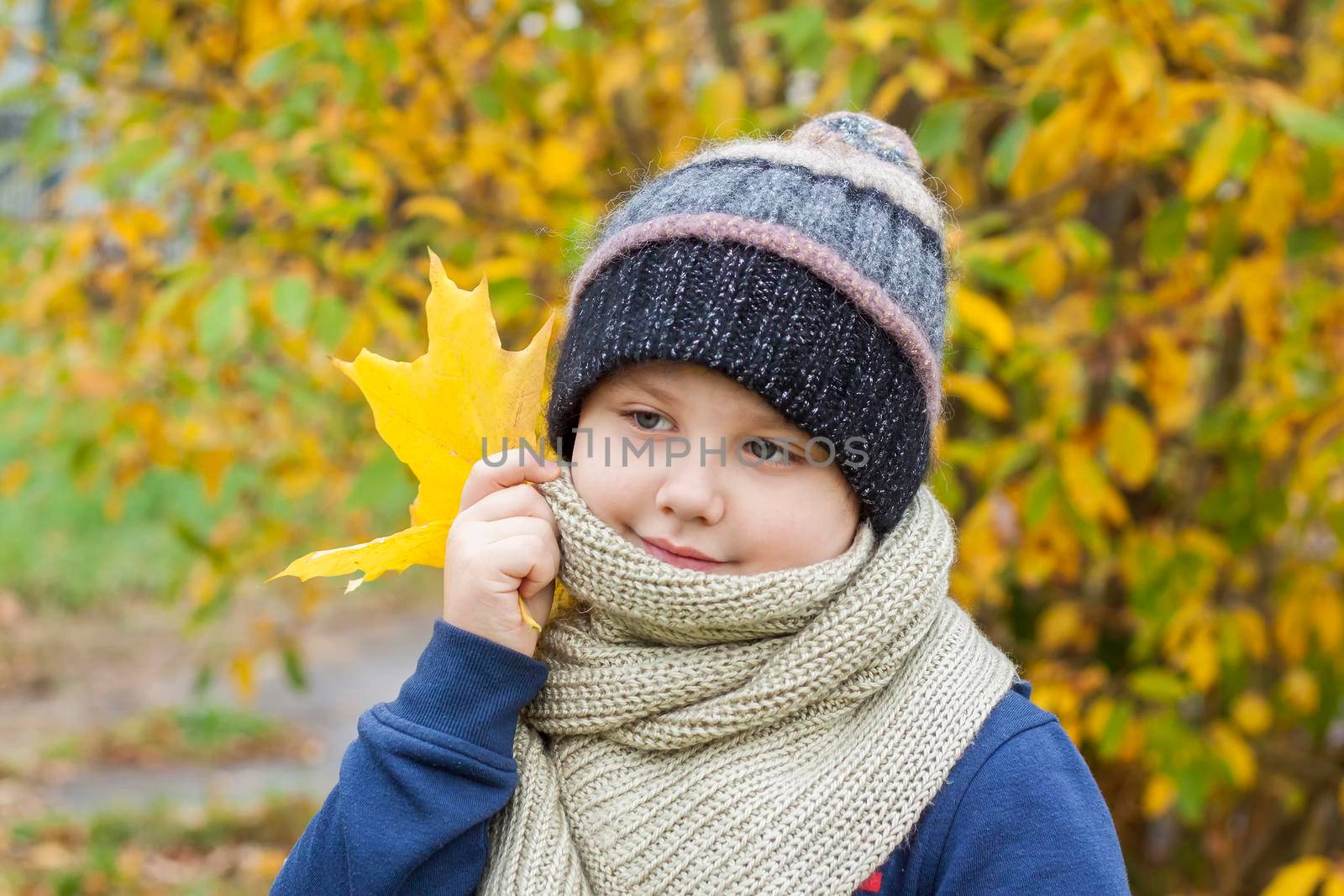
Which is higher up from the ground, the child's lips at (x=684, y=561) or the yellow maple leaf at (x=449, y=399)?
the yellow maple leaf at (x=449, y=399)

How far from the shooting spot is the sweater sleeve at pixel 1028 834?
1.15m

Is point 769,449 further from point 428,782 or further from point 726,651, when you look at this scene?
point 428,782

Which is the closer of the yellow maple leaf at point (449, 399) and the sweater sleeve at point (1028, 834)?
the sweater sleeve at point (1028, 834)

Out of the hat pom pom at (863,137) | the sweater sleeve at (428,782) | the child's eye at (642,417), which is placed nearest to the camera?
the sweater sleeve at (428,782)

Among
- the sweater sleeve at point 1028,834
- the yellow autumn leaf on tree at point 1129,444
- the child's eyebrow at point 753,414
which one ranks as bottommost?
the yellow autumn leaf on tree at point 1129,444

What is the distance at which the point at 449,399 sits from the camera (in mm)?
1312

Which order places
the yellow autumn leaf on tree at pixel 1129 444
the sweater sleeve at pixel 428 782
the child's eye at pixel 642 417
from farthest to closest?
the yellow autumn leaf on tree at pixel 1129 444, the child's eye at pixel 642 417, the sweater sleeve at pixel 428 782

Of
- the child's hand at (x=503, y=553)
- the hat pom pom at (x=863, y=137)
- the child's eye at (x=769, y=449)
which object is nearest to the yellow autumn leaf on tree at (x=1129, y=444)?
the hat pom pom at (x=863, y=137)

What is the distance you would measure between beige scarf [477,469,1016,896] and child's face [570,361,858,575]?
32 millimetres

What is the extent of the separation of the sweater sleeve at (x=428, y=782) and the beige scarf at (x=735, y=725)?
0.20 ft

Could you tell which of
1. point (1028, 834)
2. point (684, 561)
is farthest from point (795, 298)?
point (1028, 834)

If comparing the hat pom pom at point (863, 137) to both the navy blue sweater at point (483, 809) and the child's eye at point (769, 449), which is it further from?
the navy blue sweater at point (483, 809)

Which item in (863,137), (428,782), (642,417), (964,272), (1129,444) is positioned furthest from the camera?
(1129,444)

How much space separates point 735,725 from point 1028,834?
29cm
